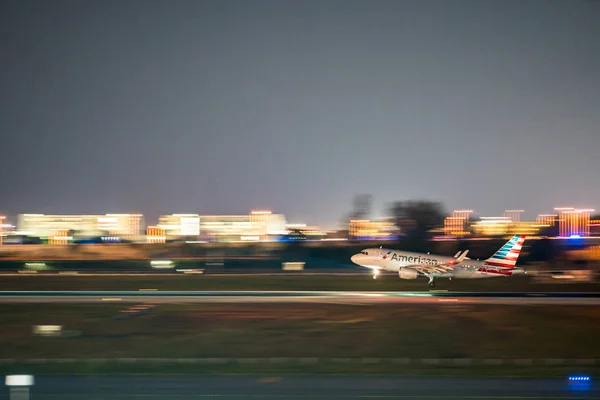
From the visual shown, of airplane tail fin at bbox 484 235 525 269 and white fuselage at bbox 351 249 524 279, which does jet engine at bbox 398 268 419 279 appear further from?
airplane tail fin at bbox 484 235 525 269

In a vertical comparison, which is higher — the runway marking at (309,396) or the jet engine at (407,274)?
the runway marking at (309,396)

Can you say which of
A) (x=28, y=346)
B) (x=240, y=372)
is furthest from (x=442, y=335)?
(x=28, y=346)

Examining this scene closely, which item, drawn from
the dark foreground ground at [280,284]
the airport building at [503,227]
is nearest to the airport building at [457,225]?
the airport building at [503,227]

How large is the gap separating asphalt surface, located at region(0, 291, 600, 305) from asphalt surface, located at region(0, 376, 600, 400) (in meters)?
20.6

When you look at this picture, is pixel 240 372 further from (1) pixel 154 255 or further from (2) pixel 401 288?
(1) pixel 154 255

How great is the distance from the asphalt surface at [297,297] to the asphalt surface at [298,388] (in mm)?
20565

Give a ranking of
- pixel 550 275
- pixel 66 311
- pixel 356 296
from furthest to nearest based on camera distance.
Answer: pixel 550 275 < pixel 356 296 < pixel 66 311

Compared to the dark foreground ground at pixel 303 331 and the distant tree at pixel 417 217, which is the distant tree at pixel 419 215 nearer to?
the distant tree at pixel 417 217

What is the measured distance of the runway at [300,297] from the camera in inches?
1614

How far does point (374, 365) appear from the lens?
2416cm

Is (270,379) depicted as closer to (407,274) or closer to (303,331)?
(303,331)

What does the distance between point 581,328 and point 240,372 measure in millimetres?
19661

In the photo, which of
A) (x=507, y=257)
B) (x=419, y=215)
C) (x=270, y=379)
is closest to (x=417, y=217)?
(x=419, y=215)

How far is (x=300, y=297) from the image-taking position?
4369cm
